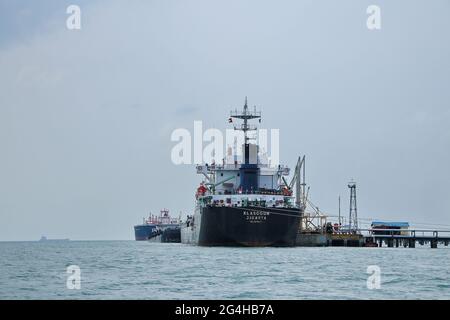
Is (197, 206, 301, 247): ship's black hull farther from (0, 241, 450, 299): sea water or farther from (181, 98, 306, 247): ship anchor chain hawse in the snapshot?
(0, 241, 450, 299): sea water

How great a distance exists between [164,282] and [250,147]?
56.1 meters

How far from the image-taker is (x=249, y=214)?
8162 cm

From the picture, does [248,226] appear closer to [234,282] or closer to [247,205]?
[247,205]

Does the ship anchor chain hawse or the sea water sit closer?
the sea water

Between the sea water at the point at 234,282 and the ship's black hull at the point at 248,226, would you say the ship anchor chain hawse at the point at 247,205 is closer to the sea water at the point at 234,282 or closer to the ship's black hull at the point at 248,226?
the ship's black hull at the point at 248,226

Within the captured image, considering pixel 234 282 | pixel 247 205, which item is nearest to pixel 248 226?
pixel 247 205

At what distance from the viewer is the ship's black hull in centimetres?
8162

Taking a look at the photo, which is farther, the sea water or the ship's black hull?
the ship's black hull

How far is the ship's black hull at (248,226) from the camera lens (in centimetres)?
8162

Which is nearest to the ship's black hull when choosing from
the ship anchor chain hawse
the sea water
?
the ship anchor chain hawse

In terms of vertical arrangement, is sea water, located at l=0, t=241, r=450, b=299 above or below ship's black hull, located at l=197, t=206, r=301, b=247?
below

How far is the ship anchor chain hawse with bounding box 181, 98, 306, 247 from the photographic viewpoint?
268ft

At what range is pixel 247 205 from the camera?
274 ft
